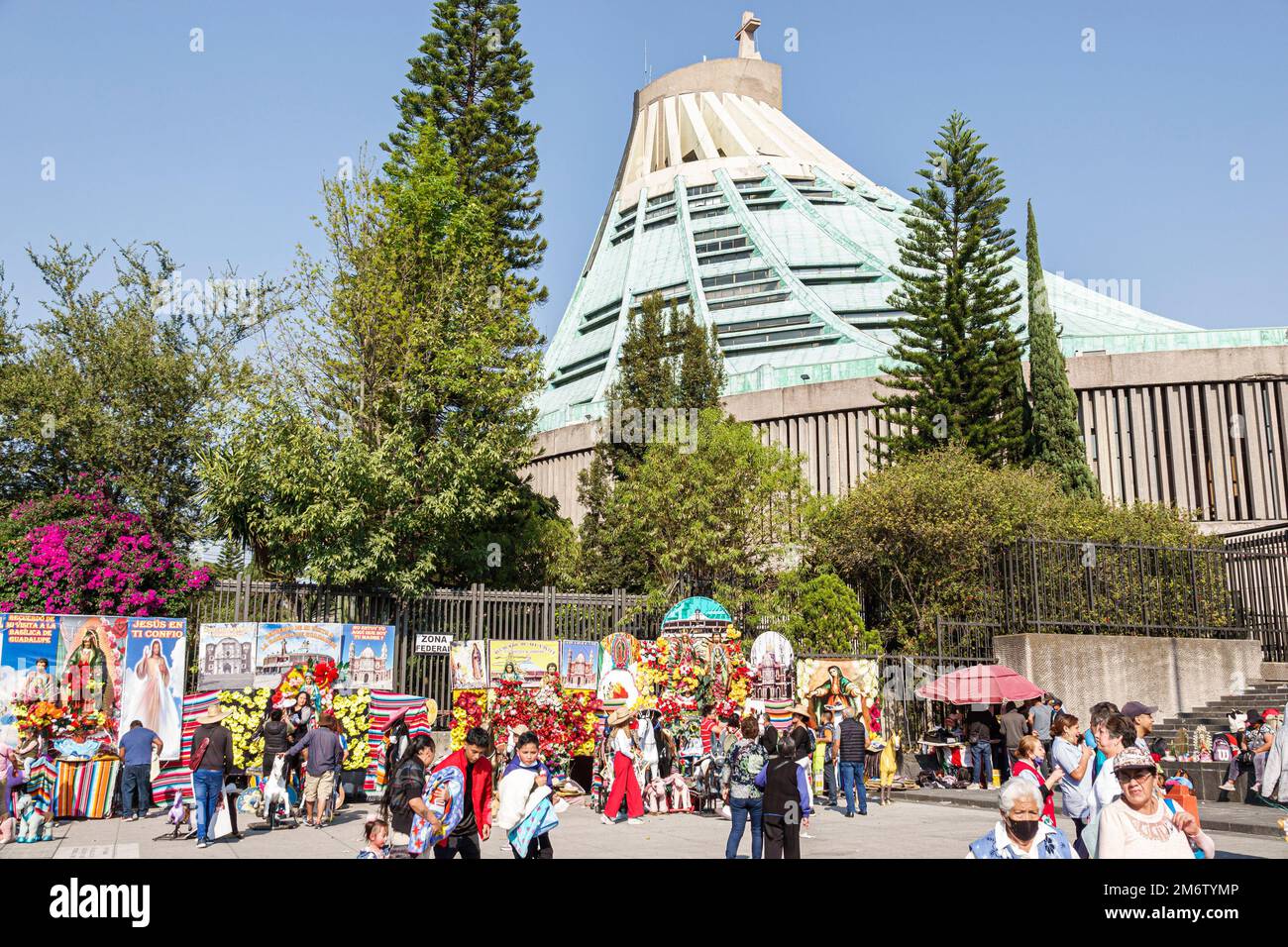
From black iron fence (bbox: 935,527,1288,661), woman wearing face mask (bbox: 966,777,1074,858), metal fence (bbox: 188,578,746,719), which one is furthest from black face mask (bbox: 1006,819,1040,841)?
black iron fence (bbox: 935,527,1288,661)

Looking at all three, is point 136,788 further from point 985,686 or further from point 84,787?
point 985,686

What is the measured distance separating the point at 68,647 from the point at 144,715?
131 centimetres

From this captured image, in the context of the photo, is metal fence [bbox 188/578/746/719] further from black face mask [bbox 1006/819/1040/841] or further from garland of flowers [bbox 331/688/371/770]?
black face mask [bbox 1006/819/1040/841]

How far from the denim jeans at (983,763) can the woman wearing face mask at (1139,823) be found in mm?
12427

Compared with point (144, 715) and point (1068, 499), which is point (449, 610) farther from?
point (1068, 499)

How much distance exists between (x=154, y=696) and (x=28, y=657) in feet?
5.26

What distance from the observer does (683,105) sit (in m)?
77.9

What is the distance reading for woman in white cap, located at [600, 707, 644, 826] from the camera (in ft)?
43.7

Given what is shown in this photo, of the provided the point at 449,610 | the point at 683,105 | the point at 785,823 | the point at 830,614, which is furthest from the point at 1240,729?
the point at 683,105

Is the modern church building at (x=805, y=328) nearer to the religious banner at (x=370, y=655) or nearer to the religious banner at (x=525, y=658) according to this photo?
the religious banner at (x=525, y=658)

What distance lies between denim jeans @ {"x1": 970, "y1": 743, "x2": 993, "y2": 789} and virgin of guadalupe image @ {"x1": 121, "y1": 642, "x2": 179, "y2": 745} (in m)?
12.1

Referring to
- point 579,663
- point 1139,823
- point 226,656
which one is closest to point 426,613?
point 579,663

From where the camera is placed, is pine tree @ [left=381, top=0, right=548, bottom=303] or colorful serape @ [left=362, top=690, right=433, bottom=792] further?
pine tree @ [left=381, top=0, right=548, bottom=303]
